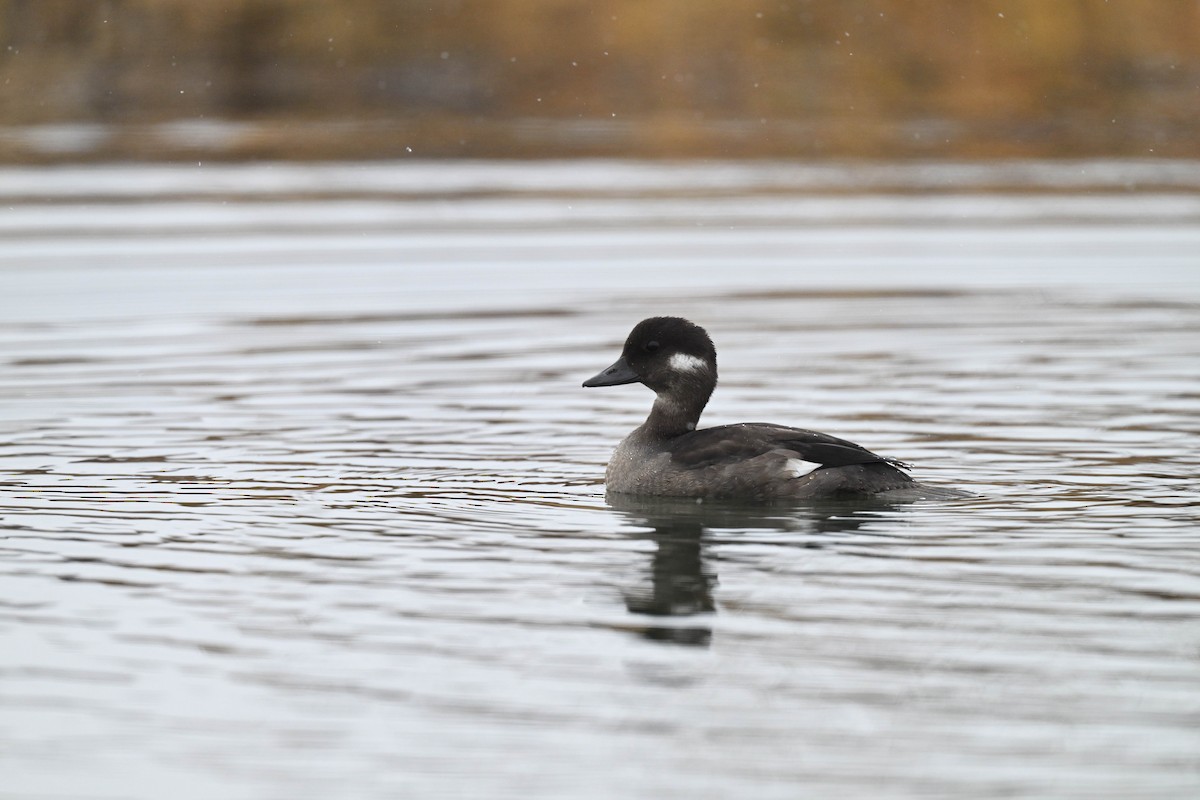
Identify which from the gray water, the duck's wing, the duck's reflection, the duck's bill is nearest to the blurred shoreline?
the gray water

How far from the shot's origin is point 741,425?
1096cm

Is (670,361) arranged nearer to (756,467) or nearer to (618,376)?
(618,376)

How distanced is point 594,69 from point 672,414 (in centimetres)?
3687

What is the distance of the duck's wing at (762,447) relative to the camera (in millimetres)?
10547

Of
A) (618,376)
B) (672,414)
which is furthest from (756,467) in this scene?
(618,376)

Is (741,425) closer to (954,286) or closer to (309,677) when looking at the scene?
(309,677)

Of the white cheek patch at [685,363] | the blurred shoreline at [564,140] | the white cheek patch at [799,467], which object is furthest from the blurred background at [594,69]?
the white cheek patch at [799,467]

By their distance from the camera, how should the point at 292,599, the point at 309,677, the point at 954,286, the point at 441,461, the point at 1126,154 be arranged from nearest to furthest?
the point at 309,677 → the point at 292,599 → the point at 441,461 → the point at 954,286 → the point at 1126,154

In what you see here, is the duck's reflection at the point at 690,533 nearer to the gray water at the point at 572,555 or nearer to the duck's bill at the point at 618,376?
the gray water at the point at 572,555

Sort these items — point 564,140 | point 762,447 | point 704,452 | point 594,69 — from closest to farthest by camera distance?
point 762,447 < point 704,452 < point 564,140 < point 594,69

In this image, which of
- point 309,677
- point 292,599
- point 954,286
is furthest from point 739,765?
point 954,286

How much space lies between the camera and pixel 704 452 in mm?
10805

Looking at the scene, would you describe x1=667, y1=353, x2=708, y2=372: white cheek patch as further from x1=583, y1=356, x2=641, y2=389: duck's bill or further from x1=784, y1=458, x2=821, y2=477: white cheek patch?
x1=784, y1=458, x2=821, y2=477: white cheek patch

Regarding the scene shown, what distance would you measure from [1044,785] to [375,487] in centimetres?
567
